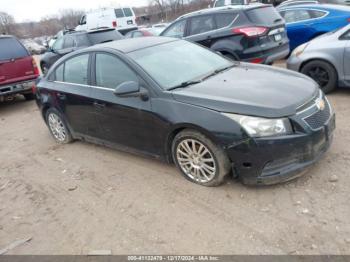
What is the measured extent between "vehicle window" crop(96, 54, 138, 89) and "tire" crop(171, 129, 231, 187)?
3.28 feet

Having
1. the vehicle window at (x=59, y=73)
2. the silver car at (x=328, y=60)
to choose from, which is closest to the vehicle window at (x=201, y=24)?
the silver car at (x=328, y=60)

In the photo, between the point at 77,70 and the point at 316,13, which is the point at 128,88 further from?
the point at 316,13

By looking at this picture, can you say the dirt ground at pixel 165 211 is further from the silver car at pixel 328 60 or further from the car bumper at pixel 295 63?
the car bumper at pixel 295 63

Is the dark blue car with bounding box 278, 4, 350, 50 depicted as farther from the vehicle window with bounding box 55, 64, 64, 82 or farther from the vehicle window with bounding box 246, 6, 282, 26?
the vehicle window with bounding box 55, 64, 64, 82

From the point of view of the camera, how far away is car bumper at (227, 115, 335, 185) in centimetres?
344

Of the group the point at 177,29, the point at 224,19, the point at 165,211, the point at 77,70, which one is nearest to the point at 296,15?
the point at 224,19

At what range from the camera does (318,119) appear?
3.71m

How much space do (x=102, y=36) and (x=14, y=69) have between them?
384 centimetres

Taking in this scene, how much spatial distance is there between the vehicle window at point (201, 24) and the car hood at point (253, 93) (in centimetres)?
406

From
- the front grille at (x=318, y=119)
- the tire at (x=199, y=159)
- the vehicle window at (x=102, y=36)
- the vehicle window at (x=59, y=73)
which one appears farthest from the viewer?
the vehicle window at (x=102, y=36)

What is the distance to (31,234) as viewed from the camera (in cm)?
367

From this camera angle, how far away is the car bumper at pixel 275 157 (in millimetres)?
3436

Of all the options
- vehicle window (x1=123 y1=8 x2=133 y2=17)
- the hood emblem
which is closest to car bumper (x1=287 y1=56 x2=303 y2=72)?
the hood emblem

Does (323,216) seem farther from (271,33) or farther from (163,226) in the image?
(271,33)
